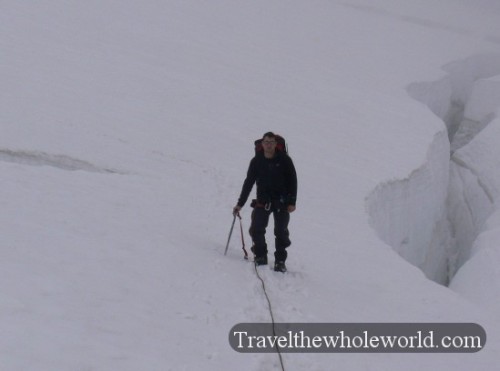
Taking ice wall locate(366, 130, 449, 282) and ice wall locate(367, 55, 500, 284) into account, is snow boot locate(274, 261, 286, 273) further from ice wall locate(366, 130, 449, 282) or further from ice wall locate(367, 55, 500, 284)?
ice wall locate(367, 55, 500, 284)

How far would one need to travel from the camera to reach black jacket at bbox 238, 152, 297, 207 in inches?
220

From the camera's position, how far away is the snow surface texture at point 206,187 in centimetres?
405

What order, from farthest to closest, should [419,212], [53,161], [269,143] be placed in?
1. [419,212]
2. [53,161]
3. [269,143]

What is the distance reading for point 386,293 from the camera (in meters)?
6.18

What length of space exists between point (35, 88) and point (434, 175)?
871 centimetres

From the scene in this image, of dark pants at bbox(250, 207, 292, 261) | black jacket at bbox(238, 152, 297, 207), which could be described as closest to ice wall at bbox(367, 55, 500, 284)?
dark pants at bbox(250, 207, 292, 261)

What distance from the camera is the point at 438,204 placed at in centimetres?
1346

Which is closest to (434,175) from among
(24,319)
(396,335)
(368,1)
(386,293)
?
(386,293)

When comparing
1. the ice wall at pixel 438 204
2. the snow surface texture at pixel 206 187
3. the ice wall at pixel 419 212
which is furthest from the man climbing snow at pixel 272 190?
the ice wall at pixel 438 204

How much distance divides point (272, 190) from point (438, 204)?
8.85 meters

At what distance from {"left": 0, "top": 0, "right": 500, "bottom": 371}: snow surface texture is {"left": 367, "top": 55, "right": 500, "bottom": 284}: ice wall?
60 mm

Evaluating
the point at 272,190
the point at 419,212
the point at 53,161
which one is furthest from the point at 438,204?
the point at 53,161

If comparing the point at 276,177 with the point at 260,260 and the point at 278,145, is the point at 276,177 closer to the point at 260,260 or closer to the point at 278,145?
the point at 278,145

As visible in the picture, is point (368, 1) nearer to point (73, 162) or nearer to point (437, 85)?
point (437, 85)
